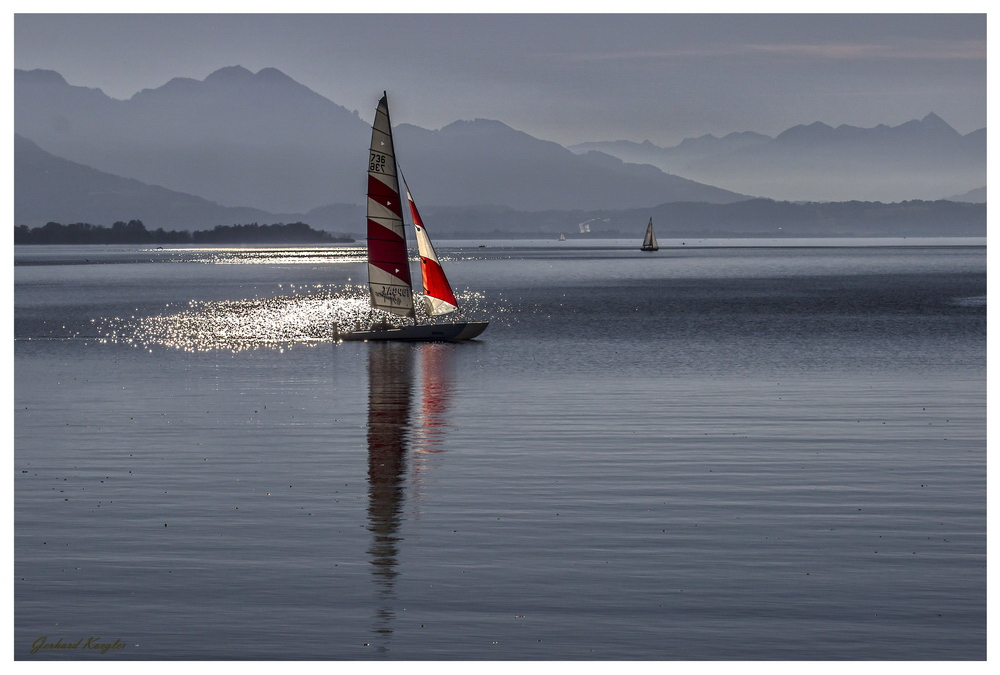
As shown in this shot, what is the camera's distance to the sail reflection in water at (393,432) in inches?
800

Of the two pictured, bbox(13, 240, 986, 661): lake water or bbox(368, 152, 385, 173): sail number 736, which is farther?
bbox(368, 152, 385, 173): sail number 736

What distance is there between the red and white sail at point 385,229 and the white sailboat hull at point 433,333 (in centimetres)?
137

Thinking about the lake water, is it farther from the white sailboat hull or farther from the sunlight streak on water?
the sunlight streak on water

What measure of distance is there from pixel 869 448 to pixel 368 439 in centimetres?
1340

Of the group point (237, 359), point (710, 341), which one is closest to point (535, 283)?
point (710, 341)

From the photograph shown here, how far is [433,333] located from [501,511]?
1773 inches

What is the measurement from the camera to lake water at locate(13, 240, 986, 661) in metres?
17.1

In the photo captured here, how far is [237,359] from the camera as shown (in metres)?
62.6

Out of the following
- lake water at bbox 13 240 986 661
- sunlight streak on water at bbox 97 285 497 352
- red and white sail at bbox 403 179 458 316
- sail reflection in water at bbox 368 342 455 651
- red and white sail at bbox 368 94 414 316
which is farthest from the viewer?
sunlight streak on water at bbox 97 285 497 352

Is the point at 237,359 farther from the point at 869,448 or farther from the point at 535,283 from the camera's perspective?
the point at 535,283

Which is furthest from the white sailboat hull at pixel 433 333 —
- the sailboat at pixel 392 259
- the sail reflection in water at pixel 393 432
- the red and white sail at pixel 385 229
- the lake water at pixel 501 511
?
the lake water at pixel 501 511

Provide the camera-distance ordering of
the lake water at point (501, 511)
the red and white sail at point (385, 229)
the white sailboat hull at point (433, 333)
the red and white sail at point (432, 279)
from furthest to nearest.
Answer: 1. the red and white sail at point (432, 279)
2. the white sailboat hull at point (433, 333)
3. the red and white sail at point (385, 229)
4. the lake water at point (501, 511)

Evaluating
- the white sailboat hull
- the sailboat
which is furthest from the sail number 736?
the white sailboat hull

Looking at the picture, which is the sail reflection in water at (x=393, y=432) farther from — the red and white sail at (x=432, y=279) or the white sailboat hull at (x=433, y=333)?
the red and white sail at (x=432, y=279)
